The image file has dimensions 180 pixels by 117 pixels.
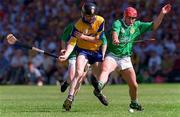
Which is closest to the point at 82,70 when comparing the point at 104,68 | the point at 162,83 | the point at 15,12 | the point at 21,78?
the point at 104,68

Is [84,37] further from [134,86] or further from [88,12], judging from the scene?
[134,86]

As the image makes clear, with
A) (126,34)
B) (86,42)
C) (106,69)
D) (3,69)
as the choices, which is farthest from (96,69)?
(3,69)

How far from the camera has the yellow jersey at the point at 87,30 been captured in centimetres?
1509

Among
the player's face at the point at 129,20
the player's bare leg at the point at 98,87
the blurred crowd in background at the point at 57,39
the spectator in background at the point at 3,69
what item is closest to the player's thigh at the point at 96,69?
the player's bare leg at the point at 98,87

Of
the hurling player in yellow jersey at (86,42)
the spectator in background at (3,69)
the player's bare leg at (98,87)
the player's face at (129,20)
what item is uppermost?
the player's face at (129,20)

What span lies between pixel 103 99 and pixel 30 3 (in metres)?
20.5

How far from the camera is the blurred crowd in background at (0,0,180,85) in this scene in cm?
3158

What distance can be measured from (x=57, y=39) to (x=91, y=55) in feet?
59.3

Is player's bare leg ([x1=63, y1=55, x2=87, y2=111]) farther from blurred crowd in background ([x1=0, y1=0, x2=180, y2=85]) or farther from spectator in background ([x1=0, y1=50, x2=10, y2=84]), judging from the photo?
spectator in background ([x1=0, y1=50, x2=10, y2=84])

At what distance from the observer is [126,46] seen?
1511 centimetres

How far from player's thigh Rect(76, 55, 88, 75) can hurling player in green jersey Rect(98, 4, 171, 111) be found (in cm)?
40

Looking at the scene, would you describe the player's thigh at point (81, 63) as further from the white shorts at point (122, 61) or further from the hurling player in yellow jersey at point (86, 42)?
the white shorts at point (122, 61)

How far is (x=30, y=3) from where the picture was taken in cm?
3566

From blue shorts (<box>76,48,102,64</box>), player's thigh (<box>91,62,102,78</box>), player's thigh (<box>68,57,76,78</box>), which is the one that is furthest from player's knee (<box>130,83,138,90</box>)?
player's thigh (<box>68,57,76,78</box>)
